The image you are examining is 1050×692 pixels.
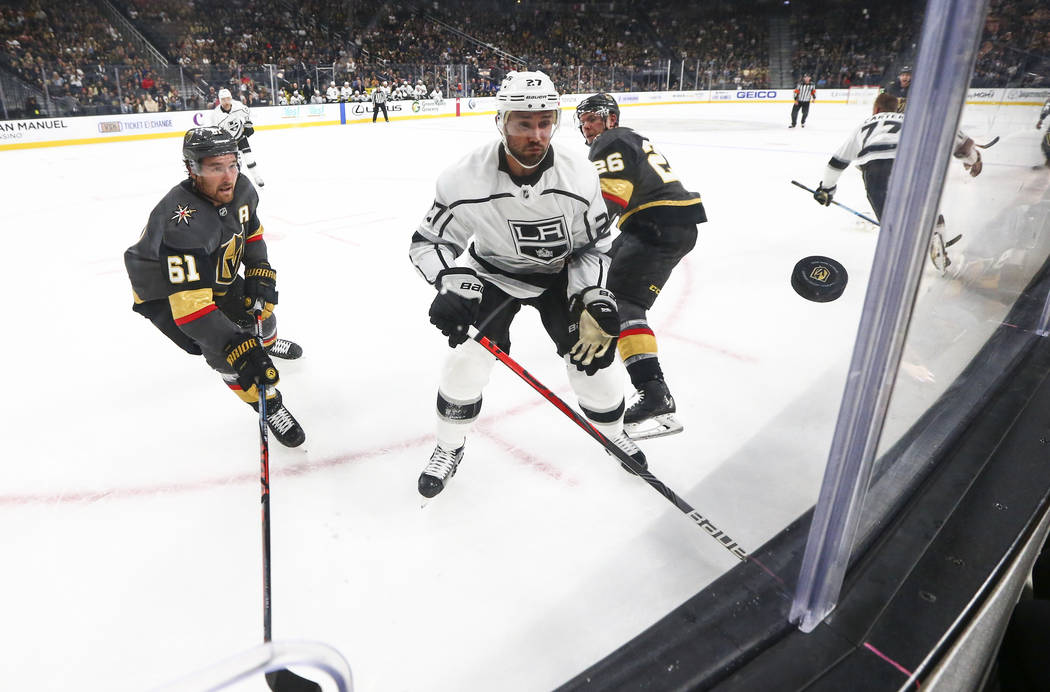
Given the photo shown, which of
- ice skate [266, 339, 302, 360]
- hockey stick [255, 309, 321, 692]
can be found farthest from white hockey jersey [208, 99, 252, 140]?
hockey stick [255, 309, 321, 692]

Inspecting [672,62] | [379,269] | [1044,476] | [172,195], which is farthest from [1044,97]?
[672,62]

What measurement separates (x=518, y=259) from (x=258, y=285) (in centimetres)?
116

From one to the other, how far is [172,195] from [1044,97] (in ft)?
8.36

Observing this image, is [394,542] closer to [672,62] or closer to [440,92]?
[440,92]

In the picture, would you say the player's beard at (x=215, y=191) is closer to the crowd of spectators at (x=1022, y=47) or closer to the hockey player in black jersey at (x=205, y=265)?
the hockey player in black jersey at (x=205, y=265)

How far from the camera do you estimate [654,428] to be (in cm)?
203

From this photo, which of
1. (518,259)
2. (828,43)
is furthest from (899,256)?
(828,43)

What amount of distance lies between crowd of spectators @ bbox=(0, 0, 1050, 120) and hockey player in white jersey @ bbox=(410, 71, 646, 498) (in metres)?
6.57

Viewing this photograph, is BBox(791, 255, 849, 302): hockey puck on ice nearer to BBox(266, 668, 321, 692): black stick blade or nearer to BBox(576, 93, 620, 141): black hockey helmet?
BBox(576, 93, 620, 141): black hockey helmet

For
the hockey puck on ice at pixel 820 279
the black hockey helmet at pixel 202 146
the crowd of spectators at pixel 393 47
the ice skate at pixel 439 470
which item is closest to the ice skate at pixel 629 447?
the ice skate at pixel 439 470

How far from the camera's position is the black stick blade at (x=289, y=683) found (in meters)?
0.84

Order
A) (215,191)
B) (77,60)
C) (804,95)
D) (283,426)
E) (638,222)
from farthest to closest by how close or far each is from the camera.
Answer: (77,60)
(804,95)
(638,222)
(283,426)
(215,191)

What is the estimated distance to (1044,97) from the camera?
1.81 meters

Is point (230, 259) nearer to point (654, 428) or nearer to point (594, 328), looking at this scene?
point (594, 328)
